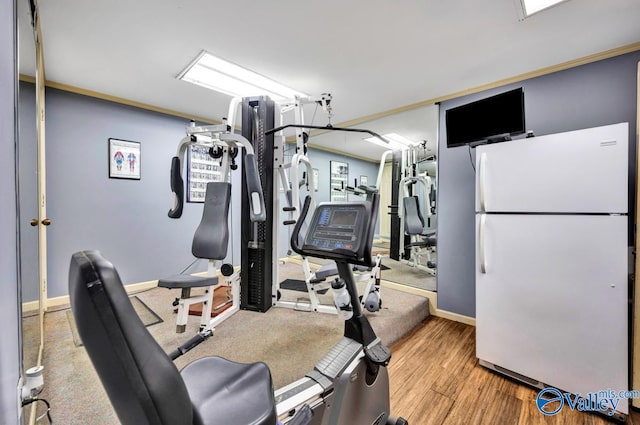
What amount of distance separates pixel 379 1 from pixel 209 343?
2710mm

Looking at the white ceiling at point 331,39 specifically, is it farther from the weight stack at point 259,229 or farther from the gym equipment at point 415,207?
the gym equipment at point 415,207

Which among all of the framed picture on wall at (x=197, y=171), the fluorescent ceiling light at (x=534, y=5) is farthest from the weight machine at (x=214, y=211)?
the fluorescent ceiling light at (x=534, y=5)

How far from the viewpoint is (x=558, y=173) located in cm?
175

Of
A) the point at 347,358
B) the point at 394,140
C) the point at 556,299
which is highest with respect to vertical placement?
the point at 394,140

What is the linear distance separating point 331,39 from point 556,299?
8.27 feet

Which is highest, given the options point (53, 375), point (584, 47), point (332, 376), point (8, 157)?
point (584, 47)

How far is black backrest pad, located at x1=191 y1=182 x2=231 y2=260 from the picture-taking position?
2.22 m

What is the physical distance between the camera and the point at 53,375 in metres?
1.65

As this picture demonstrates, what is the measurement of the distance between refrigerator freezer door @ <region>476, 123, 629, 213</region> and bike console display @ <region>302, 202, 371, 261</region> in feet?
4.64

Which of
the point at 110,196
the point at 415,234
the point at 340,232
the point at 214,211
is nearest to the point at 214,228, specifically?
the point at 214,211

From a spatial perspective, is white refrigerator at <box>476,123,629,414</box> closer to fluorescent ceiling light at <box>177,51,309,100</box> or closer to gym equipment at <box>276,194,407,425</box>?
gym equipment at <box>276,194,407,425</box>

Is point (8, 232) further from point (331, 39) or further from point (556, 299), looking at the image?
point (556, 299)

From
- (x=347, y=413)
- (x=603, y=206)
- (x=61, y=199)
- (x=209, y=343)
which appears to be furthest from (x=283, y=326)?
(x=61, y=199)

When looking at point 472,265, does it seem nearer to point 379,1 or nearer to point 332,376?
point 332,376
